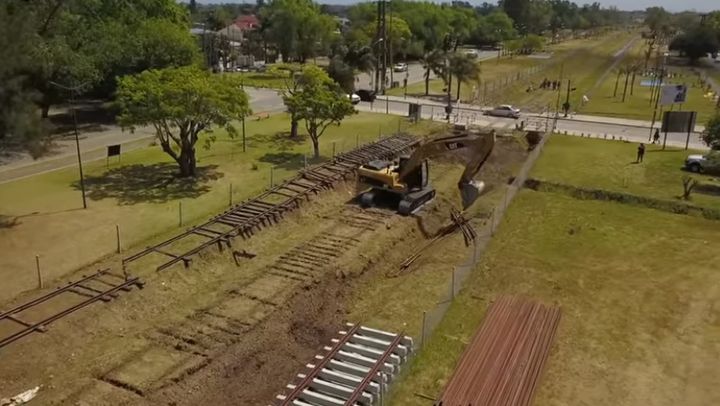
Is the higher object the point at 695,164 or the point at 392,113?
the point at 392,113

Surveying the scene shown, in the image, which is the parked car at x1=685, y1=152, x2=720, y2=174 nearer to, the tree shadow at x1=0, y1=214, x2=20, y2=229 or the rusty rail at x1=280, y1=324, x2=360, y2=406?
the rusty rail at x1=280, y1=324, x2=360, y2=406

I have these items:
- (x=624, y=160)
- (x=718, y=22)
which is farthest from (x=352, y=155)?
(x=718, y=22)

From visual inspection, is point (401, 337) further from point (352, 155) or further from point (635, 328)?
point (352, 155)

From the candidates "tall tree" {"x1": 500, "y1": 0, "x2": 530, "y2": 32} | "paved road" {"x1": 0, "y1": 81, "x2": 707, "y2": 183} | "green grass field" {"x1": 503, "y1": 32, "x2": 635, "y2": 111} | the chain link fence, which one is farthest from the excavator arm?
"tall tree" {"x1": 500, "y1": 0, "x2": 530, "y2": 32}

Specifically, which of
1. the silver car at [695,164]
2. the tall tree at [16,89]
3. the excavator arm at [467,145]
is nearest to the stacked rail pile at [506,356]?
the excavator arm at [467,145]

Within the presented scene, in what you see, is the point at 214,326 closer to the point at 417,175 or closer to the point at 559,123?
the point at 417,175

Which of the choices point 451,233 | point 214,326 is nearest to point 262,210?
point 451,233

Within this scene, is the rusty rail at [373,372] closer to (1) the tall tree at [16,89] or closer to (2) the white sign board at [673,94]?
(1) the tall tree at [16,89]
